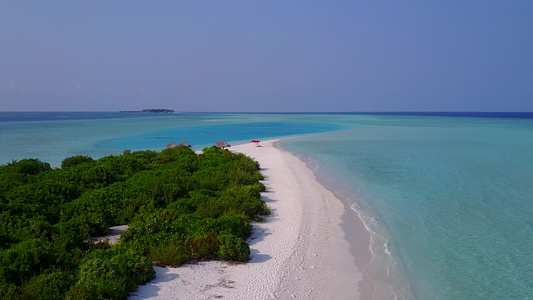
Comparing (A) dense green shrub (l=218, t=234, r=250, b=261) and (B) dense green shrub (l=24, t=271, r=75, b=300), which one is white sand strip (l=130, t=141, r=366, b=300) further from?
(B) dense green shrub (l=24, t=271, r=75, b=300)

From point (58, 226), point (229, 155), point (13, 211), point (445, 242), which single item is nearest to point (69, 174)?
point (13, 211)

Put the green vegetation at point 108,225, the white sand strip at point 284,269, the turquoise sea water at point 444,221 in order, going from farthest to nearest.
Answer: the turquoise sea water at point 444,221 → the white sand strip at point 284,269 → the green vegetation at point 108,225

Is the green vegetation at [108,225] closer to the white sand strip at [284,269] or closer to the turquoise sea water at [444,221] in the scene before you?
the white sand strip at [284,269]

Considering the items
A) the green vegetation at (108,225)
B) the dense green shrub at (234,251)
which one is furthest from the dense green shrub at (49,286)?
the dense green shrub at (234,251)

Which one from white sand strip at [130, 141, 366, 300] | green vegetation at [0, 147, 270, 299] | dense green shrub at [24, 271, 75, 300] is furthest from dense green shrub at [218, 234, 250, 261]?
dense green shrub at [24, 271, 75, 300]

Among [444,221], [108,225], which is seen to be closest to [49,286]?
[108,225]

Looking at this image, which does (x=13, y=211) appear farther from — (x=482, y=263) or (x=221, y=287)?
(x=482, y=263)

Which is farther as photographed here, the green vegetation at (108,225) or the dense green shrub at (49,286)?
the green vegetation at (108,225)
